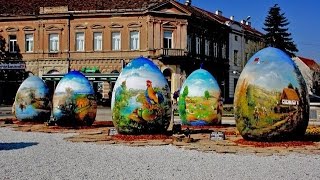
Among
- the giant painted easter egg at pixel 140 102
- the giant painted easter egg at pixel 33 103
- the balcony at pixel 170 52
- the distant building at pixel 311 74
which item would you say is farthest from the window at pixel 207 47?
the giant painted easter egg at pixel 140 102

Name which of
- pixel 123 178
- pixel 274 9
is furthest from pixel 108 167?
pixel 274 9

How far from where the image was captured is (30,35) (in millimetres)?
52562

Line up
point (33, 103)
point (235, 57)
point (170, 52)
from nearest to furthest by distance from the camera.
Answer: point (33, 103), point (170, 52), point (235, 57)

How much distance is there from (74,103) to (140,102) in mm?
5225

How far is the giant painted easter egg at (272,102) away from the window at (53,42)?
39.1 metres

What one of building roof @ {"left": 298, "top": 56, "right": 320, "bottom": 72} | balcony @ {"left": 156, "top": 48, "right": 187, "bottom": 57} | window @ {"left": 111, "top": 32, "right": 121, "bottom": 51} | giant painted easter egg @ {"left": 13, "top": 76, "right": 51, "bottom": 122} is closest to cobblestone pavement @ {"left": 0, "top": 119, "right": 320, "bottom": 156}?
giant painted easter egg @ {"left": 13, "top": 76, "right": 51, "bottom": 122}

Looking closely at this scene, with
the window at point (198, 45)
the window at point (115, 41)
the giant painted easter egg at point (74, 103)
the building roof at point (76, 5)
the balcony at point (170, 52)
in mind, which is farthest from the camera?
the window at point (198, 45)

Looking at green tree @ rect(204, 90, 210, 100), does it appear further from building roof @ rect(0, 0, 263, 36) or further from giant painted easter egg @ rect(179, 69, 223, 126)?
building roof @ rect(0, 0, 263, 36)

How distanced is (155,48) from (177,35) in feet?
8.80

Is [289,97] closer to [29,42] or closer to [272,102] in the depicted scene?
[272,102]

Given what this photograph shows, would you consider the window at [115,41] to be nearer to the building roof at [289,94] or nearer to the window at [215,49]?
the window at [215,49]

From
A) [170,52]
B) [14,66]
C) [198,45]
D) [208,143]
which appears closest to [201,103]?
[208,143]

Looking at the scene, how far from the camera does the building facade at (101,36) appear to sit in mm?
49625

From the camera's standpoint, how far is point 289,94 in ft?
47.4
